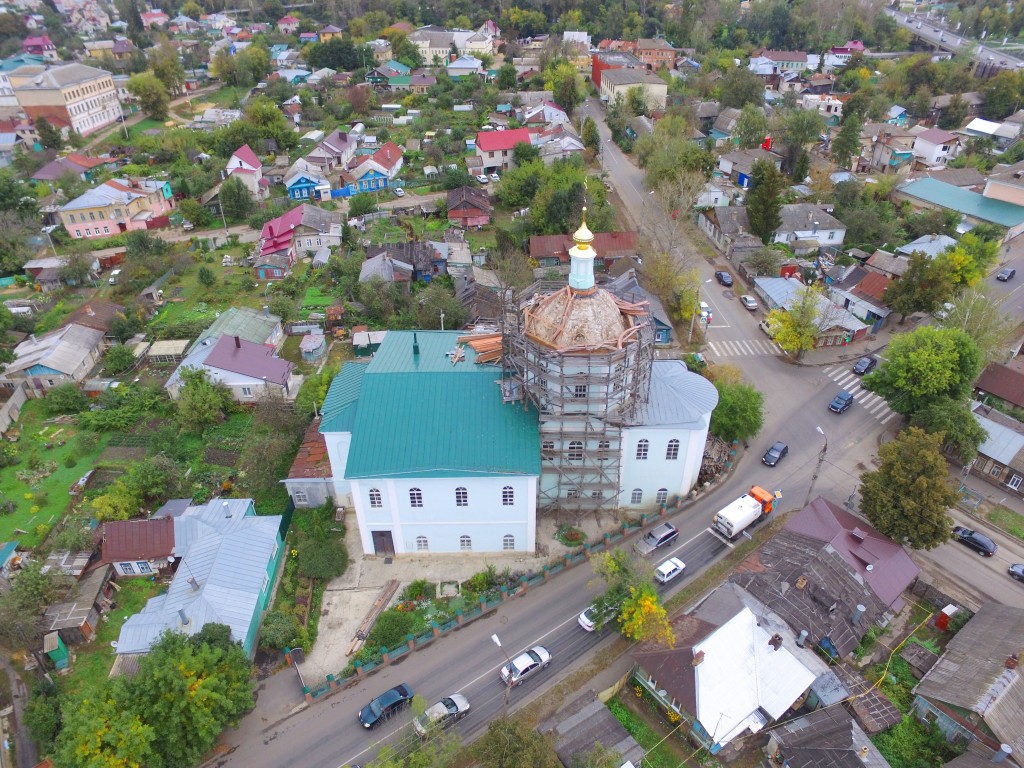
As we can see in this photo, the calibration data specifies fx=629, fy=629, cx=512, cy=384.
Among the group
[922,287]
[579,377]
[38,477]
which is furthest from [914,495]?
[38,477]

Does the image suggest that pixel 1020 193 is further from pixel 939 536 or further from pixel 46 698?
pixel 46 698

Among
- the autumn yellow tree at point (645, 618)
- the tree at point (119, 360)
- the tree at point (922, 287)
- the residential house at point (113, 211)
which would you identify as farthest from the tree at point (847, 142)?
the residential house at point (113, 211)

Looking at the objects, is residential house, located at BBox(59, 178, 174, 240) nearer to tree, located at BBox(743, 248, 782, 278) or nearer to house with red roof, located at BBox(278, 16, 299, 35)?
tree, located at BBox(743, 248, 782, 278)

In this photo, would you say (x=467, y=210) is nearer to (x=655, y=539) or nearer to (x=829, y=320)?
(x=829, y=320)

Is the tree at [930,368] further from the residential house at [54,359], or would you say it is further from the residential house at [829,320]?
the residential house at [54,359]

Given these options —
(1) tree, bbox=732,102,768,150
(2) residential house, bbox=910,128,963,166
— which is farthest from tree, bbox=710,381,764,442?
(2) residential house, bbox=910,128,963,166

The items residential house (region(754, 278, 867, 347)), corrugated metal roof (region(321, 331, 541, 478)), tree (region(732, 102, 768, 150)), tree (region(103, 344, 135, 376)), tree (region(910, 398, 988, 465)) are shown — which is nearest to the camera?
corrugated metal roof (region(321, 331, 541, 478))
